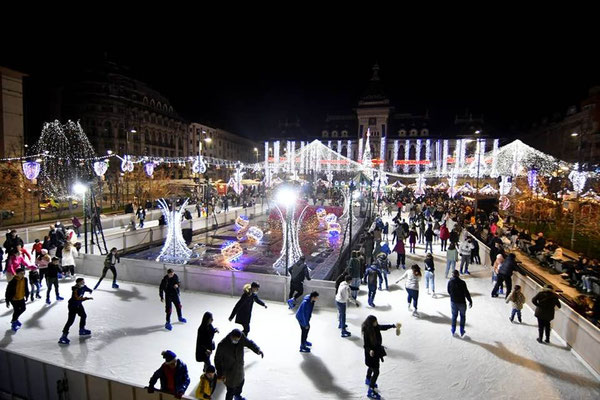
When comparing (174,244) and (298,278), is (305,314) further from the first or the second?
(174,244)

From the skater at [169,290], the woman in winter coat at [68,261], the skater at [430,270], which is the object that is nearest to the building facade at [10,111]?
the woman in winter coat at [68,261]


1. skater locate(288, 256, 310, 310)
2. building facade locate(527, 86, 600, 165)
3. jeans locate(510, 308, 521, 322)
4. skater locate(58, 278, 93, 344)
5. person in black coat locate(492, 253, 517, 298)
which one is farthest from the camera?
building facade locate(527, 86, 600, 165)

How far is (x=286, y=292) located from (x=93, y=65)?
50.2m

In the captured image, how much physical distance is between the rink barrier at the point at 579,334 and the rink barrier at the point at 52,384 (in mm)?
6486

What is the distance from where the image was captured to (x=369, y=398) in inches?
207

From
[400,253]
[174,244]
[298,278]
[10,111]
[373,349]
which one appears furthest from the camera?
[10,111]

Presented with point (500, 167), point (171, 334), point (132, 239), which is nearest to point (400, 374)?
point (171, 334)

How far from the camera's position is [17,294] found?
7270mm

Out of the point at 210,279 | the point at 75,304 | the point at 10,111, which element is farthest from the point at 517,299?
the point at 10,111

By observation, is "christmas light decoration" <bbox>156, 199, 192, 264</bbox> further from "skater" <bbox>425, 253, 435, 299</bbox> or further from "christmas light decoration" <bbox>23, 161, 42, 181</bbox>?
"skater" <bbox>425, 253, 435, 299</bbox>

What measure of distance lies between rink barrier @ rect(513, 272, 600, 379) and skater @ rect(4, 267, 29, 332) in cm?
1055

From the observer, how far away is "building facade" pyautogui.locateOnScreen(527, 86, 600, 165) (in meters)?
37.2

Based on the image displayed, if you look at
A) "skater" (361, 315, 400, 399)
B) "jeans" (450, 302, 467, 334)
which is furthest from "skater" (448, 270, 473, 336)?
"skater" (361, 315, 400, 399)

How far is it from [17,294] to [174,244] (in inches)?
259
